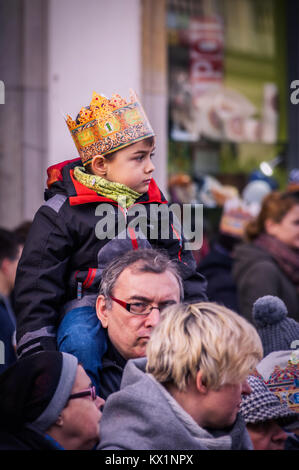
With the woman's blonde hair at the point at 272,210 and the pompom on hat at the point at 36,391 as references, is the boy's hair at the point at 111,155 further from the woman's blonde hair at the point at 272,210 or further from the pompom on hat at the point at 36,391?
the woman's blonde hair at the point at 272,210

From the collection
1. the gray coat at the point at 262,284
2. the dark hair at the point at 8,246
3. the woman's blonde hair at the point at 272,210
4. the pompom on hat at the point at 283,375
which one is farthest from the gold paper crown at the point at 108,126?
the woman's blonde hair at the point at 272,210

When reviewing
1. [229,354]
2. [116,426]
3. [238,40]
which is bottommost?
[116,426]

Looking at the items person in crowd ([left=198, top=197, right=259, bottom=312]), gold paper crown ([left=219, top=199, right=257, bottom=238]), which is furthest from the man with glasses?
gold paper crown ([left=219, top=199, right=257, bottom=238])

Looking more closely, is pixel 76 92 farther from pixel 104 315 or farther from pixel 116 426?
pixel 116 426

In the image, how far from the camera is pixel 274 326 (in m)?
3.35

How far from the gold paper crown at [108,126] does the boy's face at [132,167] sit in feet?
0.10

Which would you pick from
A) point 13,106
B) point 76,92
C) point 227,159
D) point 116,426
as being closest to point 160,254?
point 116,426

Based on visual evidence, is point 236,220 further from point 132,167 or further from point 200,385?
point 200,385

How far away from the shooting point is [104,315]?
2.86 metres

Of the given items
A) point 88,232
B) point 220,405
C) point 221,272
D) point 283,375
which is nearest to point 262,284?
point 221,272

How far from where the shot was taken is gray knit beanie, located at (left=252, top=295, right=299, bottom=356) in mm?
3279

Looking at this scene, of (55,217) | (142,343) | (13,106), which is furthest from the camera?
(13,106)

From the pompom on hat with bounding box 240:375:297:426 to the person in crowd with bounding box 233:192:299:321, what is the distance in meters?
1.98

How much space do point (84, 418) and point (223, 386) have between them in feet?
1.39
